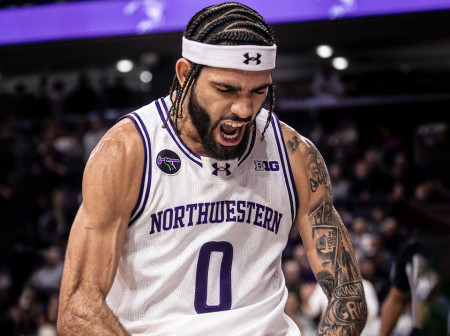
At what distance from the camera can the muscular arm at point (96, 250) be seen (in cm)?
211

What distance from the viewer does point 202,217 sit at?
2.30 metres

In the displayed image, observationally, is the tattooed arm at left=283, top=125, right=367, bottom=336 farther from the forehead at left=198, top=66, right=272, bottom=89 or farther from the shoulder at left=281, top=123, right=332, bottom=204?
the forehead at left=198, top=66, right=272, bottom=89

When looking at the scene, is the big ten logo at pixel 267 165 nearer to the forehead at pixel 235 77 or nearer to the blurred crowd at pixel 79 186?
the forehead at pixel 235 77

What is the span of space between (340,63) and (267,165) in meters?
10.5

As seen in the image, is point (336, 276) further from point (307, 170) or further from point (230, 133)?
point (230, 133)

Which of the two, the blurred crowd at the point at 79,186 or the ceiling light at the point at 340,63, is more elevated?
the ceiling light at the point at 340,63

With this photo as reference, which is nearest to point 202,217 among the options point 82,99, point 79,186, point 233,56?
point 233,56

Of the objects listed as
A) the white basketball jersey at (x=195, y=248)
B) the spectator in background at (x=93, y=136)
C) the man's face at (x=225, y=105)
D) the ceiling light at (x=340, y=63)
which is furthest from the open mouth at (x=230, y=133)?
the ceiling light at (x=340, y=63)

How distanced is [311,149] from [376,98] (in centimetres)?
820

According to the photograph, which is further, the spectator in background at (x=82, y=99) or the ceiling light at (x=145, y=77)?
the ceiling light at (x=145, y=77)

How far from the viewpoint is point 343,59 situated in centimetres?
1270

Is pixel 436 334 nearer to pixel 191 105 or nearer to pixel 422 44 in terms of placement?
pixel 191 105

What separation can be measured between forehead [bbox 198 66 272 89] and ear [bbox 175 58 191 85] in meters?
0.08

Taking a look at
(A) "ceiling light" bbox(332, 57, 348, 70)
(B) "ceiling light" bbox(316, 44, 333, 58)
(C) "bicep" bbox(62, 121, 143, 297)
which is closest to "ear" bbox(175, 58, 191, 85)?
(C) "bicep" bbox(62, 121, 143, 297)
